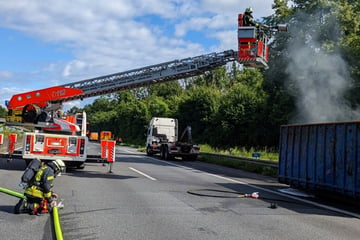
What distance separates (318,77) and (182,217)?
13788 mm

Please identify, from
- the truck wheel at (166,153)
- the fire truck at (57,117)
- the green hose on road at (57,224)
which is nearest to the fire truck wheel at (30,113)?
the fire truck at (57,117)

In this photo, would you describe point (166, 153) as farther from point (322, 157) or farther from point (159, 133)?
point (322, 157)

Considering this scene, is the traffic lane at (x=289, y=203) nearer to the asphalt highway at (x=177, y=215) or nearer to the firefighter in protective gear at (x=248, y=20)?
A: the asphalt highway at (x=177, y=215)

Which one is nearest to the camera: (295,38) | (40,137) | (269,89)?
(40,137)

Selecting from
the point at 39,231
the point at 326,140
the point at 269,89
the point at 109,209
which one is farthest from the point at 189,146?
the point at 39,231

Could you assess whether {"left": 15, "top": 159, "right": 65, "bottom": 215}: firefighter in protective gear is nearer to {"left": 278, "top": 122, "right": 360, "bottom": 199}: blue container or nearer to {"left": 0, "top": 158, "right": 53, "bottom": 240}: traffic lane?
{"left": 0, "top": 158, "right": 53, "bottom": 240}: traffic lane

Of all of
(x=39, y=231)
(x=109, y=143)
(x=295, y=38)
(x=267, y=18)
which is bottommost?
(x=39, y=231)

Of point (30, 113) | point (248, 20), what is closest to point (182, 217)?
point (248, 20)

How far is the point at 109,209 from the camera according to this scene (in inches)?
336

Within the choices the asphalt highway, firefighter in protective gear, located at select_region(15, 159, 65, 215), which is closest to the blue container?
the asphalt highway

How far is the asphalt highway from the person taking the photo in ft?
21.9

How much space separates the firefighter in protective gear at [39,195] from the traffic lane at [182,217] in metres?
0.44

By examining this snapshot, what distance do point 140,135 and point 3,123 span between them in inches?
2240

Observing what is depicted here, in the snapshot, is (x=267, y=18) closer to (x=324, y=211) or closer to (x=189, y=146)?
(x=189, y=146)
